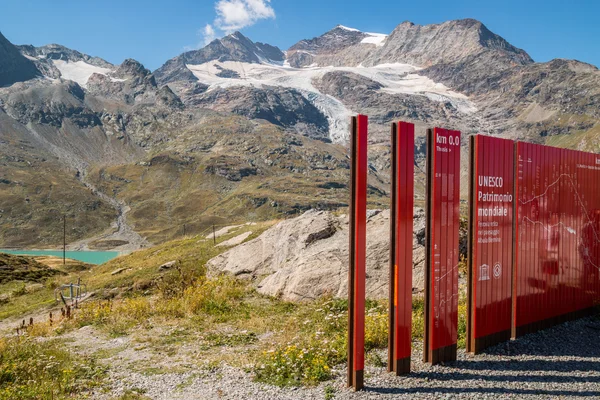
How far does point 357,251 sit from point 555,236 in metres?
5.58

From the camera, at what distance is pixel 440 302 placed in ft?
26.0

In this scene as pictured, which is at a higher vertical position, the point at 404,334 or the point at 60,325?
the point at 404,334

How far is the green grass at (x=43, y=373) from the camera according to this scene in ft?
23.5

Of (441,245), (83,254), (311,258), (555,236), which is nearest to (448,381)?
(441,245)

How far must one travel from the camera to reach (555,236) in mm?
10164

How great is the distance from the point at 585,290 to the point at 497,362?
4665 mm

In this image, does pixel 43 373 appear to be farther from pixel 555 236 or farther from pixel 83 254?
pixel 83 254

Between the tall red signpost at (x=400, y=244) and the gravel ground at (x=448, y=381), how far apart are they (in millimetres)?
460

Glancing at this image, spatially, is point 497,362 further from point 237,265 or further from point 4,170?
point 4,170

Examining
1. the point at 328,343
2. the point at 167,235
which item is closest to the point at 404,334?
the point at 328,343

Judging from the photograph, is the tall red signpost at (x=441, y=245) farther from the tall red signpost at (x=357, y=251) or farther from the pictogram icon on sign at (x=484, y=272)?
the tall red signpost at (x=357, y=251)

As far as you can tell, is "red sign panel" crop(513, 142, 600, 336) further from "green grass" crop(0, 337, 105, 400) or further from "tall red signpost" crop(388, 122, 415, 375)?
"green grass" crop(0, 337, 105, 400)

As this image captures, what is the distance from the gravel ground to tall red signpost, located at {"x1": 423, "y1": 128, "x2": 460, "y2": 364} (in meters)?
0.45

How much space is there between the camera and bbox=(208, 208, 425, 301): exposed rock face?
13.8 m
